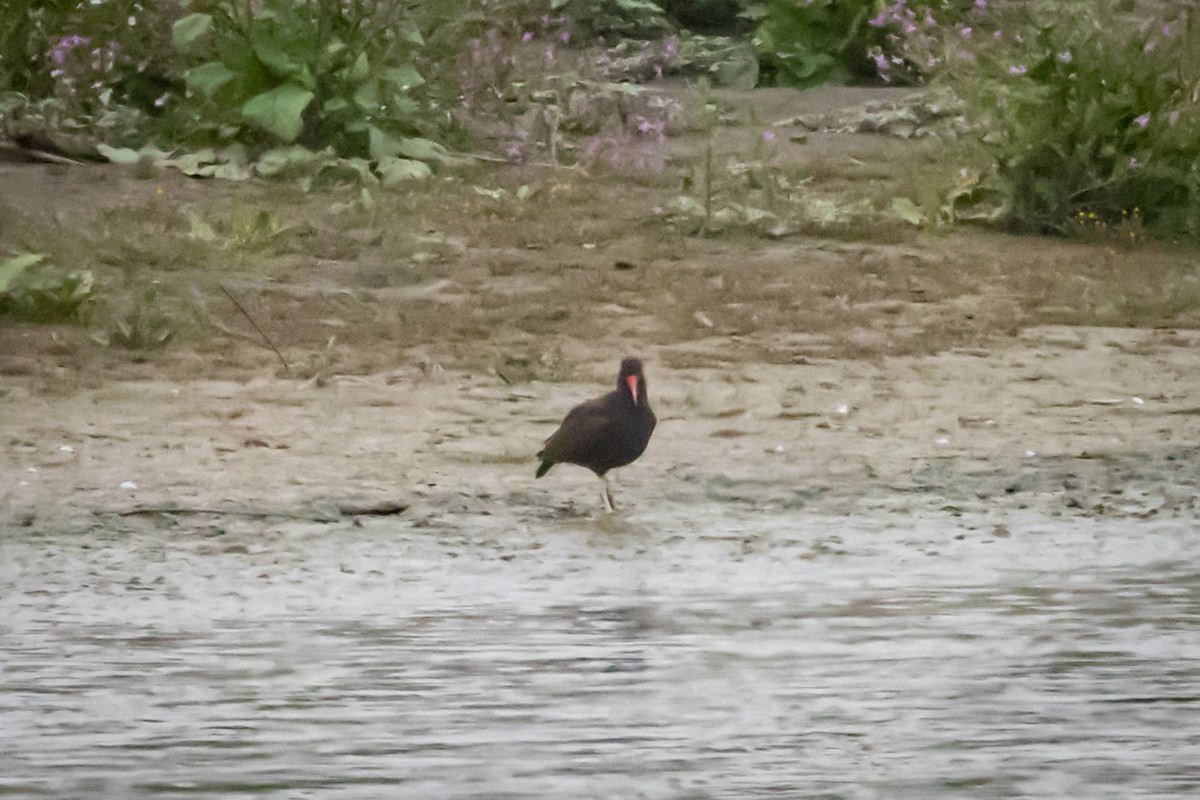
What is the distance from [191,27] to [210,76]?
0.29 m

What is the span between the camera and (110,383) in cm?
697

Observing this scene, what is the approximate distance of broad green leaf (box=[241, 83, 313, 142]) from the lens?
9578mm

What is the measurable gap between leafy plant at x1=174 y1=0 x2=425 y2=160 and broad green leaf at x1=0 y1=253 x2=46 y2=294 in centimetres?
210

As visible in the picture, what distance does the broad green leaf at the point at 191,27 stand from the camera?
9680 mm

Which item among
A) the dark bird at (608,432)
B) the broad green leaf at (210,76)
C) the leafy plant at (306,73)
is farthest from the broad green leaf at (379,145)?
the dark bird at (608,432)

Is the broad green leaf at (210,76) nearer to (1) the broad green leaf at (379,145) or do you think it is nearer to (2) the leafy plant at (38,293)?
(1) the broad green leaf at (379,145)

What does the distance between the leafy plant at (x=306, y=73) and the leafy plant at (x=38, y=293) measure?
2103 millimetres

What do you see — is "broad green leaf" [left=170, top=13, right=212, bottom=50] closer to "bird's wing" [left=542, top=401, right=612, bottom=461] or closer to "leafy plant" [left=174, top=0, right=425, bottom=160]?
"leafy plant" [left=174, top=0, right=425, bottom=160]

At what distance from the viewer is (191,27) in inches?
384

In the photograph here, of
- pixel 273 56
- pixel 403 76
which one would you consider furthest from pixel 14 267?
pixel 403 76

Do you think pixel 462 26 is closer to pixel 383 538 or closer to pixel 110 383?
pixel 110 383

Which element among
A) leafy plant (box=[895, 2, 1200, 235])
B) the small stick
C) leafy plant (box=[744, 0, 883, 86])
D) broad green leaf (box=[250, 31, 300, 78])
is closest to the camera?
the small stick

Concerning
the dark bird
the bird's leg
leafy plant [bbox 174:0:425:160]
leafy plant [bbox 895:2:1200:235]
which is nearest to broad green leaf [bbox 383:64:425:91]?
leafy plant [bbox 174:0:425:160]

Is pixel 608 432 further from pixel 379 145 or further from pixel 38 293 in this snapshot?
pixel 379 145
